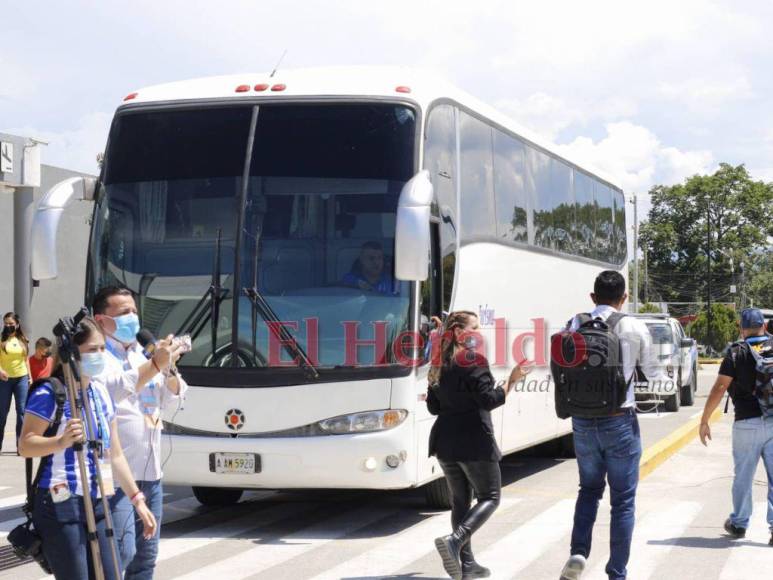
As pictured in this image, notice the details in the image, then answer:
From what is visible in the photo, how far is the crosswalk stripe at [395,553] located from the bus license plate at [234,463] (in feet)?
3.76

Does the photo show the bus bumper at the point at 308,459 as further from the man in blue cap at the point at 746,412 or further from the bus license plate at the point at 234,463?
the man in blue cap at the point at 746,412

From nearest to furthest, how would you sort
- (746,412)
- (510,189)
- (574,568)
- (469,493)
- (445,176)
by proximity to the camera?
(574,568) → (469,493) → (746,412) → (445,176) → (510,189)

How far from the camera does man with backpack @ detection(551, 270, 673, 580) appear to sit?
→ 709 cm

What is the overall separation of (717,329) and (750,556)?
62.4m

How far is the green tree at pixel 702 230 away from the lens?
10950cm

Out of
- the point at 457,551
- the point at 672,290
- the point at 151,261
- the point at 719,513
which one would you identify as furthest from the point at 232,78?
the point at 672,290

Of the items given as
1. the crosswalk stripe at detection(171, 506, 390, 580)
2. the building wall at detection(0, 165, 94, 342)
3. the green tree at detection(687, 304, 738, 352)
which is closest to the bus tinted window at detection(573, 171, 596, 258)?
the crosswalk stripe at detection(171, 506, 390, 580)

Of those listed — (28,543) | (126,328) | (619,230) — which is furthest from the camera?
(619,230)

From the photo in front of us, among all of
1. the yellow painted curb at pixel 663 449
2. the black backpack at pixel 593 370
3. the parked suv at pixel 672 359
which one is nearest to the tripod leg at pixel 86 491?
the black backpack at pixel 593 370

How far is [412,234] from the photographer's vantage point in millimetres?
8820

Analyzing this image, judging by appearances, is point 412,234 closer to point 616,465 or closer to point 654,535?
point 616,465

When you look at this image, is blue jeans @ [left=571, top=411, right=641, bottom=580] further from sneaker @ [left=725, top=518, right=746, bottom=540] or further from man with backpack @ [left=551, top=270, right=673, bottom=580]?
sneaker @ [left=725, top=518, right=746, bottom=540]

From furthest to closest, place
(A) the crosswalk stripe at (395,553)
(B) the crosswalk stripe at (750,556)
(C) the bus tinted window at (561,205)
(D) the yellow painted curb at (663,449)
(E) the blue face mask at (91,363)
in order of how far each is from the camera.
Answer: (C) the bus tinted window at (561,205) → (D) the yellow painted curb at (663,449) → (A) the crosswalk stripe at (395,553) → (B) the crosswalk stripe at (750,556) → (E) the blue face mask at (91,363)

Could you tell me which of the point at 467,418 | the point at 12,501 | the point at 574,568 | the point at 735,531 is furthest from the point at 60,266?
the point at 574,568
